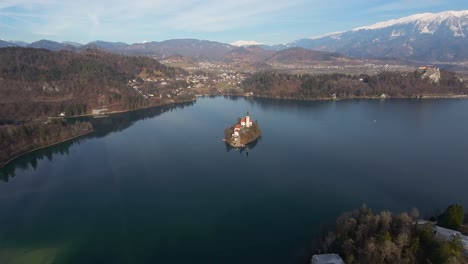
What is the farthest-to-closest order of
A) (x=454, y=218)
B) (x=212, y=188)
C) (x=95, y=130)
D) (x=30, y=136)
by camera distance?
(x=95, y=130) → (x=30, y=136) → (x=212, y=188) → (x=454, y=218)

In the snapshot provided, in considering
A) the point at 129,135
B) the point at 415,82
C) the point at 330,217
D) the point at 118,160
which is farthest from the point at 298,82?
the point at 330,217

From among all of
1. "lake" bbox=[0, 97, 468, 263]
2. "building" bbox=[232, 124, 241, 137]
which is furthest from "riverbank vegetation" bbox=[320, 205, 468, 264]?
"building" bbox=[232, 124, 241, 137]

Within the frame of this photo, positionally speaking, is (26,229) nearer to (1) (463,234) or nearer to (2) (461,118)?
(1) (463,234)

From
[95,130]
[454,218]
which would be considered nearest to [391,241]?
[454,218]

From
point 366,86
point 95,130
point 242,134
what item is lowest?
point 95,130

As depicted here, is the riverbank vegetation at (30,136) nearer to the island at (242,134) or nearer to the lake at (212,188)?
the lake at (212,188)

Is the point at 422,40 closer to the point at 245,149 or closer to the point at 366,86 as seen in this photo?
the point at 366,86
